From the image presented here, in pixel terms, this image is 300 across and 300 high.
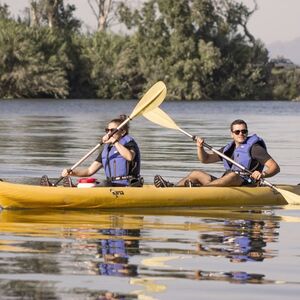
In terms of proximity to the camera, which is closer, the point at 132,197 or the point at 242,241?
the point at 242,241

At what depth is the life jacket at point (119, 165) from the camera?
13578mm

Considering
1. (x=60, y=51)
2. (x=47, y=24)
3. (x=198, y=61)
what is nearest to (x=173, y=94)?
(x=198, y=61)

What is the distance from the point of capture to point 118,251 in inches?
391

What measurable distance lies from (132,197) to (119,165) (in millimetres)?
398

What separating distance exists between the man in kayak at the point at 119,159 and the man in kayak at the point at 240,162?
0.39 m

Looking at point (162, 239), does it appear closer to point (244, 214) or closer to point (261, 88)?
point (244, 214)

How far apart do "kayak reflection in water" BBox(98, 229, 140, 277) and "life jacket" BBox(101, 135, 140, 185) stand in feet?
6.69

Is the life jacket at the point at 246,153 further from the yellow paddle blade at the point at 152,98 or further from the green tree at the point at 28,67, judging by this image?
the green tree at the point at 28,67

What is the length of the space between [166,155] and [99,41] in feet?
194

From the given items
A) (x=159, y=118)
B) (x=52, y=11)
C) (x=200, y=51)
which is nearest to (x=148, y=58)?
(x=200, y=51)

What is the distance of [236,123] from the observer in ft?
46.3

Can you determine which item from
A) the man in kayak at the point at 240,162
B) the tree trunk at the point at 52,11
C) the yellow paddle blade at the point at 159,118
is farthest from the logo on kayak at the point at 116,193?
the tree trunk at the point at 52,11

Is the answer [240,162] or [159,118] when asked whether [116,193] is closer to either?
[240,162]

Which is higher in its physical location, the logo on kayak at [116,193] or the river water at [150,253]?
the logo on kayak at [116,193]
